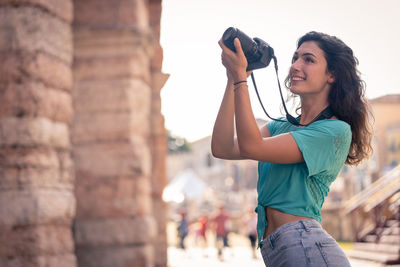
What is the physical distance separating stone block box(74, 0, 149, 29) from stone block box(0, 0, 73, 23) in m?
1.26

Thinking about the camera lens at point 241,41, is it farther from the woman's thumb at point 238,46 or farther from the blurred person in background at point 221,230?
the blurred person in background at point 221,230

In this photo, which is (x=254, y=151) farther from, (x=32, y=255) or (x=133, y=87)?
(x=133, y=87)

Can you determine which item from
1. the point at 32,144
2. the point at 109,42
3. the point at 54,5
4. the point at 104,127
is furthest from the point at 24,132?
the point at 109,42

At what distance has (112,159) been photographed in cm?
581

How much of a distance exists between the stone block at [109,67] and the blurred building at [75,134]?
1 cm

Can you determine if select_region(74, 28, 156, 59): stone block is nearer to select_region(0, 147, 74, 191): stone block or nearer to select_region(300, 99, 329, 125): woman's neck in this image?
select_region(0, 147, 74, 191): stone block

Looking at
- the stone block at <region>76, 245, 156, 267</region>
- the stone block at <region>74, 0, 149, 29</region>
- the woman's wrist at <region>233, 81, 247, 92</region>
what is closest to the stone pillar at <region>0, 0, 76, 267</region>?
the stone block at <region>76, 245, 156, 267</region>

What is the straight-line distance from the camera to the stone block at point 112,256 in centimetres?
565

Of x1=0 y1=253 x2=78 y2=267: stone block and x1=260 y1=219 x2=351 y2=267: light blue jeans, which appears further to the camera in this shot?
x1=0 y1=253 x2=78 y2=267: stone block

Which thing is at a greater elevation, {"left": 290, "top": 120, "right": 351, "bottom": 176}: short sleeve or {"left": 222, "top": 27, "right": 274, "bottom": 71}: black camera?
{"left": 222, "top": 27, "right": 274, "bottom": 71}: black camera

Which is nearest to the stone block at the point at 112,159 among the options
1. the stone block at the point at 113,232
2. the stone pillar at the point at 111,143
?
the stone pillar at the point at 111,143

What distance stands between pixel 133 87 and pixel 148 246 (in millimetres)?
1628

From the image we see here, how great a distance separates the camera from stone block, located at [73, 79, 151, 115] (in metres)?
5.88

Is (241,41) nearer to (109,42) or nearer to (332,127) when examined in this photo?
(332,127)
